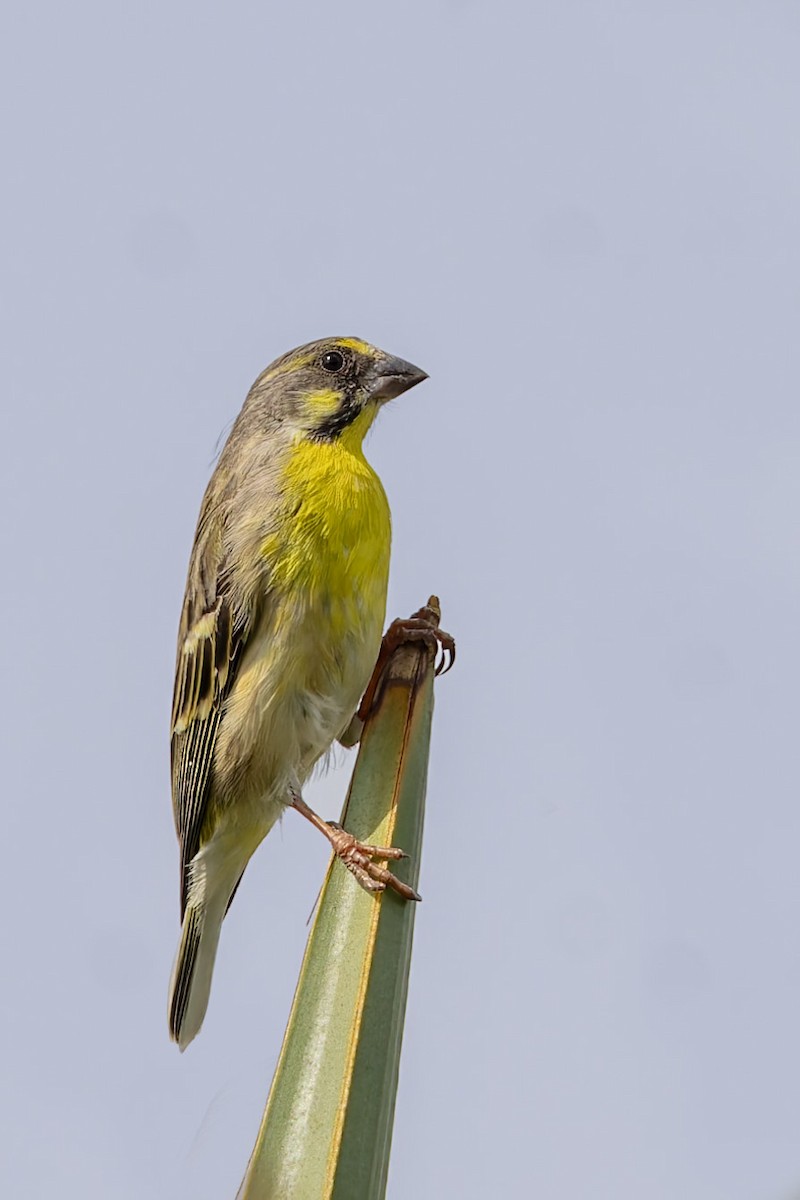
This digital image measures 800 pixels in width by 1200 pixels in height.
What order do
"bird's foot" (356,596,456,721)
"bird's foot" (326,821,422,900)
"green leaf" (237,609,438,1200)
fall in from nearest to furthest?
"green leaf" (237,609,438,1200)
"bird's foot" (326,821,422,900)
"bird's foot" (356,596,456,721)

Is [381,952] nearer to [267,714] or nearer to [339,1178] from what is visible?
[339,1178]

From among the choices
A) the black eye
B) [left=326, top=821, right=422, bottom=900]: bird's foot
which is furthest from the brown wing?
[left=326, top=821, right=422, bottom=900]: bird's foot

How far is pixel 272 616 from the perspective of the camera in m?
3.97

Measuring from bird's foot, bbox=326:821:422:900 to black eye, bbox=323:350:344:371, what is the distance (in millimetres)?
2263

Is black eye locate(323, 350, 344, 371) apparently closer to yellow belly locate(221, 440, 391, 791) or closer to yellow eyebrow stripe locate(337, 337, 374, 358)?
yellow eyebrow stripe locate(337, 337, 374, 358)

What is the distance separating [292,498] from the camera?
3.98 m

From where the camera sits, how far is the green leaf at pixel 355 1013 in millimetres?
2051

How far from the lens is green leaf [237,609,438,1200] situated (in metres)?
2.05

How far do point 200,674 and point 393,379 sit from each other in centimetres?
112

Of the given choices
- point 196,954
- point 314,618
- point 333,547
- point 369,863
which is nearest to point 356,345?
point 333,547

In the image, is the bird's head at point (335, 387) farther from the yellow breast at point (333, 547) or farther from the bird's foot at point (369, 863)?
the bird's foot at point (369, 863)

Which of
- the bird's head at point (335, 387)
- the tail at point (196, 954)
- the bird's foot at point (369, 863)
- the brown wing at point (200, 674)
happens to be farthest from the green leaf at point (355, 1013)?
the tail at point (196, 954)

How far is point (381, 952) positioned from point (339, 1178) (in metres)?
0.41

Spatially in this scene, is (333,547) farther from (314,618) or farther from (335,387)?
(335,387)
